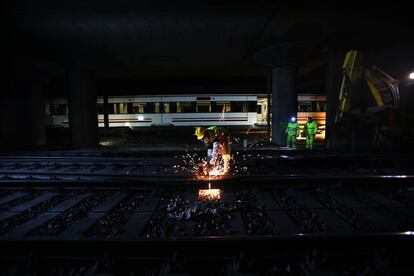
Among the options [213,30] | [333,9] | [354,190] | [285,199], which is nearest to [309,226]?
[285,199]

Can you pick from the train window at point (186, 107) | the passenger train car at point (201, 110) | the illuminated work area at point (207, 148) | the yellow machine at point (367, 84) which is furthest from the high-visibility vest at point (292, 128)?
the train window at point (186, 107)

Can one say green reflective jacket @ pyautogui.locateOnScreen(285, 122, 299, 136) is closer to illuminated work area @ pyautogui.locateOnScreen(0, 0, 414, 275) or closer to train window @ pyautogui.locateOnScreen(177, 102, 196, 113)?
illuminated work area @ pyautogui.locateOnScreen(0, 0, 414, 275)

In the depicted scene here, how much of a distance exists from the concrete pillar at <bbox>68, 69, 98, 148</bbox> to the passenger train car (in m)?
3.24

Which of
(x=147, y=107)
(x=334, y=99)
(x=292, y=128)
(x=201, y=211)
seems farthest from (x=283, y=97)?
(x=201, y=211)

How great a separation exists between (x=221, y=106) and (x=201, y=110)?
1.28m

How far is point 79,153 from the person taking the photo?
9.53 meters

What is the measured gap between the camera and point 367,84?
10.2 m

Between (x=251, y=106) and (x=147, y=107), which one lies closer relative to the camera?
(x=251, y=106)

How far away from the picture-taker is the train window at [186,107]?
15453 millimetres

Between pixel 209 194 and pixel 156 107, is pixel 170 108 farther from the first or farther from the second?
pixel 209 194

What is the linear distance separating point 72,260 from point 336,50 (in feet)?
37.8

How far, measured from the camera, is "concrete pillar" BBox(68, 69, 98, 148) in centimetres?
1220

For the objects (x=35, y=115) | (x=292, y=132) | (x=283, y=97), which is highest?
(x=283, y=97)

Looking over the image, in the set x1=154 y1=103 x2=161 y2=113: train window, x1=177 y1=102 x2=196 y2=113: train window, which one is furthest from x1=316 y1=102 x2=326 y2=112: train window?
x1=154 y1=103 x2=161 y2=113: train window
